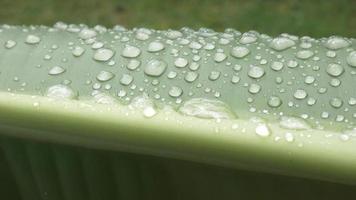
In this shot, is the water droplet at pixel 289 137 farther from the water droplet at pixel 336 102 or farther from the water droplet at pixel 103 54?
the water droplet at pixel 103 54

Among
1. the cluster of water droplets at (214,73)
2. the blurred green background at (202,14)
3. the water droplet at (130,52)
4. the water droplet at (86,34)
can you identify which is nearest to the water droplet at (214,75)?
the cluster of water droplets at (214,73)

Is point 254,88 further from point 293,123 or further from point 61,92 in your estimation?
point 61,92

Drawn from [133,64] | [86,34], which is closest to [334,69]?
[133,64]

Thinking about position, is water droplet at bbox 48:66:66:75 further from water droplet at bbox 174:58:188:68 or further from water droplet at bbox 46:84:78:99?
water droplet at bbox 174:58:188:68

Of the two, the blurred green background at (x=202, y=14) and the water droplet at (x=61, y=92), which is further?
the blurred green background at (x=202, y=14)

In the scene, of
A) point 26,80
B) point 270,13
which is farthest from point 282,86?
point 270,13

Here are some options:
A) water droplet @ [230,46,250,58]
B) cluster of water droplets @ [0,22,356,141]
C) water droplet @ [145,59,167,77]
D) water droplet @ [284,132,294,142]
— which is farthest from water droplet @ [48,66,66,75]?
water droplet @ [284,132,294,142]
